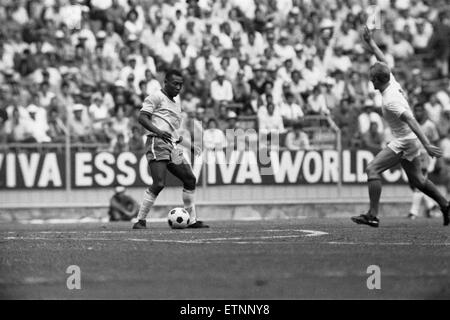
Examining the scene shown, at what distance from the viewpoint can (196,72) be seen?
2614 cm

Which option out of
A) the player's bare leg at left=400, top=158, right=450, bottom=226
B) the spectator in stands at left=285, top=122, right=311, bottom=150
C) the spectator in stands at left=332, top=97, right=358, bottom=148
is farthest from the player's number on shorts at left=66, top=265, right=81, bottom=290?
the spectator in stands at left=332, top=97, right=358, bottom=148

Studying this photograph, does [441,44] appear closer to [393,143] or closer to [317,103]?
[317,103]

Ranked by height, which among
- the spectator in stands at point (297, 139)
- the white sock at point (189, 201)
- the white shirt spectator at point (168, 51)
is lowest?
the white sock at point (189, 201)

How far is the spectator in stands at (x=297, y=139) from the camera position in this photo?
25094 millimetres

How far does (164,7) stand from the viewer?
89.9ft

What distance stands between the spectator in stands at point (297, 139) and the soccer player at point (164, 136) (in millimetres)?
8755

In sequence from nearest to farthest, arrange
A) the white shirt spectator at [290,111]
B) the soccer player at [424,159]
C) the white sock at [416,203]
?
1. the soccer player at [424,159]
2. the white sock at [416,203]
3. the white shirt spectator at [290,111]

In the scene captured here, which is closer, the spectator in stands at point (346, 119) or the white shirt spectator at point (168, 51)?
the spectator in stands at point (346, 119)

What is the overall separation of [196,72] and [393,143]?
10775mm

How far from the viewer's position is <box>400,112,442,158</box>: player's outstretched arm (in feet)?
48.9

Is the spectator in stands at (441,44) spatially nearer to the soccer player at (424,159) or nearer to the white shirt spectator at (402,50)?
the white shirt spectator at (402,50)

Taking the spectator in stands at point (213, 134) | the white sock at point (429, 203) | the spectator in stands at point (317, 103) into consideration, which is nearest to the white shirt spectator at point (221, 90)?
the spectator in stands at point (213, 134)

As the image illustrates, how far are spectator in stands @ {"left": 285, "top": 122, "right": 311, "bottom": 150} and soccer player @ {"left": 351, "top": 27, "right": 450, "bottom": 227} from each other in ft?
28.9

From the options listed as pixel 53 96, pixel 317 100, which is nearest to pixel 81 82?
pixel 53 96
